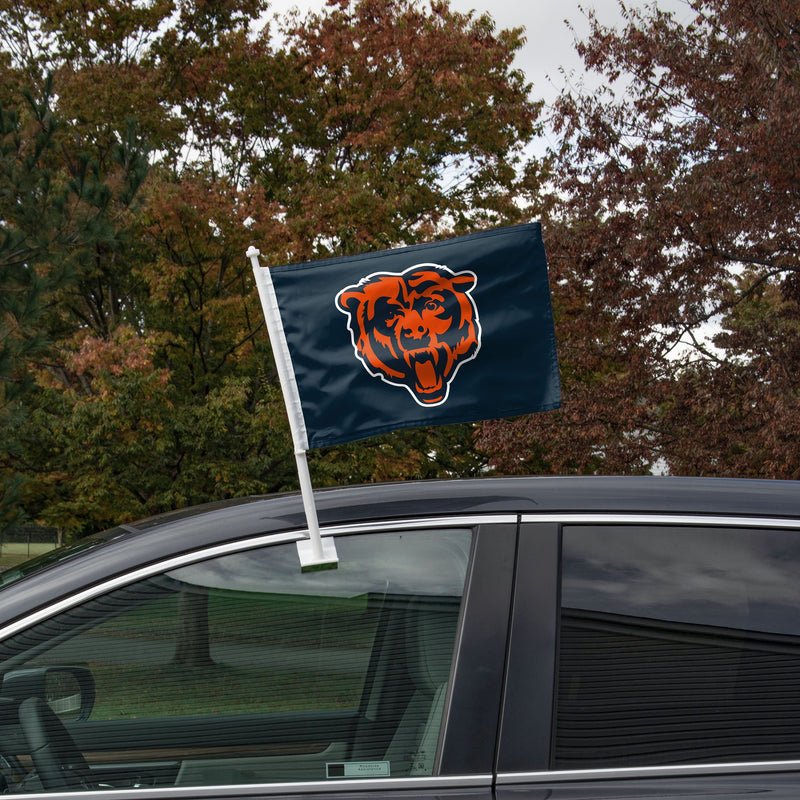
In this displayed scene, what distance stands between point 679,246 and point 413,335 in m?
10.1

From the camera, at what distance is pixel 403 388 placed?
2.26 meters

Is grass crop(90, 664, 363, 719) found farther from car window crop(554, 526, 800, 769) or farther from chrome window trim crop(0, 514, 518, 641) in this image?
car window crop(554, 526, 800, 769)

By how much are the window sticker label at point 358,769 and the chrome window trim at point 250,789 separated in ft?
0.05

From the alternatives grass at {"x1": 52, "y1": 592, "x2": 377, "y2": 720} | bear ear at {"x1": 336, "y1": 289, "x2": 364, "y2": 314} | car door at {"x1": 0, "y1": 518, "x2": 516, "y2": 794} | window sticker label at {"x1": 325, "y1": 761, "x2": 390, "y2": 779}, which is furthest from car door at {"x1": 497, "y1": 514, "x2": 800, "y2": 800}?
bear ear at {"x1": 336, "y1": 289, "x2": 364, "y2": 314}

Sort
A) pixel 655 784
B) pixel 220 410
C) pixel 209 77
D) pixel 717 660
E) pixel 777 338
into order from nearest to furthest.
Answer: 1. pixel 655 784
2. pixel 717 660
3. pixel 777 338
4. pixel 220 410
5. pixel 209 77

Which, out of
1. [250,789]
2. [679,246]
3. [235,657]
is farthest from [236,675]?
[679,246]

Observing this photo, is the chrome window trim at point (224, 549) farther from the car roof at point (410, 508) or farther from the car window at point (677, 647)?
the car window at point (677, 647)

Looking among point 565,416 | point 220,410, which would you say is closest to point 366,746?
point 565,416

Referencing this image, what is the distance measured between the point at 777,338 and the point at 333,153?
814cm

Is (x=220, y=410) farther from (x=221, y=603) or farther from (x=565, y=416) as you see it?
(x=221, y=603)

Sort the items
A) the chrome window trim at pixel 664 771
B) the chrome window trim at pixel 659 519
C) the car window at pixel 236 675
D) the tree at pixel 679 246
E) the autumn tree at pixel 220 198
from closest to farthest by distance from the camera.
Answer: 1. the chrome window trim at pixel 664 771
2. the car window at pixel 236 675
3. the chrome window trim at pixel 659 519
4. the tree at pixel 679 246
5. the autumn tree at pixel 220 198

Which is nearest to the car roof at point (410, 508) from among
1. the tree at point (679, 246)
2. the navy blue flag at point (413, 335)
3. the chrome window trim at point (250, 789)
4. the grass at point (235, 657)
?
the grass at point (235, 657)

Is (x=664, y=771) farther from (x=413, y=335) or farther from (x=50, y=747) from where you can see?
(x=50, y=747)

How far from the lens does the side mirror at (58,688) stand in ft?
6.07
